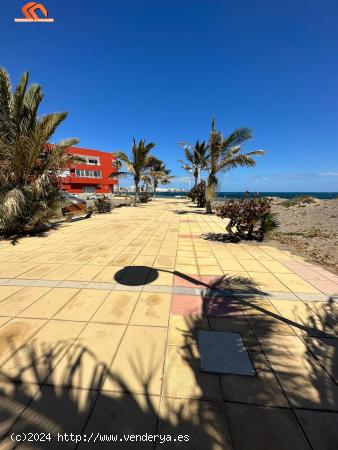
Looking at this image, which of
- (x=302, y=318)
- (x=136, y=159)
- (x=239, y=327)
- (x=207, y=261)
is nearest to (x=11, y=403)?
(x=239, y=327)

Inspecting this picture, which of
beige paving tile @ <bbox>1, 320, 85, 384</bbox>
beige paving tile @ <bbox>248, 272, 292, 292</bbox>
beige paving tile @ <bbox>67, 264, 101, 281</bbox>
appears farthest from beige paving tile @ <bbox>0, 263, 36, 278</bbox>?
beige paving tile @ <bbox>248, 272, 292, 292</bbox>

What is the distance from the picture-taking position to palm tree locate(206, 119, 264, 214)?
45.6 ft

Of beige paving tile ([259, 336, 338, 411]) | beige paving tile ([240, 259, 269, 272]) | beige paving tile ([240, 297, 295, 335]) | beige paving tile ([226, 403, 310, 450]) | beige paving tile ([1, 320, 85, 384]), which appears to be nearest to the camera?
beige paving tile ([226, 403, 310, 450])

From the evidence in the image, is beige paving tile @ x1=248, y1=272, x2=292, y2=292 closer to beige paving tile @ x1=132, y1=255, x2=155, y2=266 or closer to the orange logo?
beige paving tile @ x1=132, y1=255, x2=155, y2=266

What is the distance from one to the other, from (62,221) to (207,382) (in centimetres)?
1229

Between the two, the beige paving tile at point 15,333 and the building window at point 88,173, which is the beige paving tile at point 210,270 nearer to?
the beige paving tile at point 15,333

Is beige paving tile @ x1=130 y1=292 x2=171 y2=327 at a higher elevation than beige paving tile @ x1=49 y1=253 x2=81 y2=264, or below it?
higher

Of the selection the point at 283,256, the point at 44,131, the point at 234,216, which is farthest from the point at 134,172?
the point at 283,256

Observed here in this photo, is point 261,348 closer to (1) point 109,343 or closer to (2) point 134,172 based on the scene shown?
(1) point 109,343

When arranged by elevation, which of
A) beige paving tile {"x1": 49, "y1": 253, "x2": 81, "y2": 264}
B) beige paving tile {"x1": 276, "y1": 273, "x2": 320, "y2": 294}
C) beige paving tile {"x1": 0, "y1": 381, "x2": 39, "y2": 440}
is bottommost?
beige paving tile {"x1": 49, "y1": 253, "x2": 81, "y2": 264}

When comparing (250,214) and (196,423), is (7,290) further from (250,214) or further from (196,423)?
(250,214)

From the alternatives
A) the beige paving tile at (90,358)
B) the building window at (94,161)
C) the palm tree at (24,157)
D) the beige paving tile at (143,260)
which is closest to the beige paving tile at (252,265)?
the beige paving tile at (143,260)

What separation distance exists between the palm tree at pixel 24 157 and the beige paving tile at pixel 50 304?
5314 millimetres

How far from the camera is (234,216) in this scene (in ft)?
26.1
